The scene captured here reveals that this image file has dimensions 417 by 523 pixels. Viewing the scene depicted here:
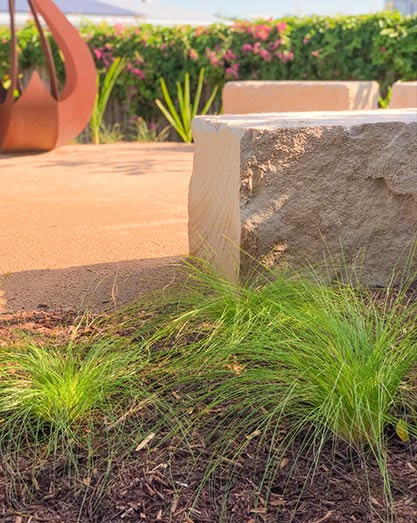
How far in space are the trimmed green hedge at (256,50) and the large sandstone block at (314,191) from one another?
291 inches

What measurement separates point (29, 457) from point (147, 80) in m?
9.47

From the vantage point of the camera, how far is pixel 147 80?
11.5m

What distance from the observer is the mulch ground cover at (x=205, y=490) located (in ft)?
7.69

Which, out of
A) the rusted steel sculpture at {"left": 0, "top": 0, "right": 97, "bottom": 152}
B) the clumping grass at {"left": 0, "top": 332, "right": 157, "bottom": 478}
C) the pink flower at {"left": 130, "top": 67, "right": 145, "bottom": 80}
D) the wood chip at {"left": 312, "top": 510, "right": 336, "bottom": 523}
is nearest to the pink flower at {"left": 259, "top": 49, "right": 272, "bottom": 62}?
the pink flower at {"left": 130, "top": 67, "right": 145, "bottom": 80}

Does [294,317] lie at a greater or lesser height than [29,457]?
greater

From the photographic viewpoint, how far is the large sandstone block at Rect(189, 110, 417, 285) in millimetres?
3564

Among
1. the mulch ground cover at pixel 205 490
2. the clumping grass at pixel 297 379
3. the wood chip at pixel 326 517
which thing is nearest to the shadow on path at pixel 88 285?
the clumping grass at pixel 297 379

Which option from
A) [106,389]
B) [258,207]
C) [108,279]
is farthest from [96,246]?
[106,389]

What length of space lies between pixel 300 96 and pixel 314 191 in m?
5.62

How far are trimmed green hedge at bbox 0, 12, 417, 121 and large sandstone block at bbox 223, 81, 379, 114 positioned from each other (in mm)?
1910

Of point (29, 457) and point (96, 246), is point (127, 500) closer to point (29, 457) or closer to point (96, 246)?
point (29, 457)

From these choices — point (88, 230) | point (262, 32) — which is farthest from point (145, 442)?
point (262, 32)

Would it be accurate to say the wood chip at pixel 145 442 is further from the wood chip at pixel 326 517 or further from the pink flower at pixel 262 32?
the pink flower at pixel 262 32

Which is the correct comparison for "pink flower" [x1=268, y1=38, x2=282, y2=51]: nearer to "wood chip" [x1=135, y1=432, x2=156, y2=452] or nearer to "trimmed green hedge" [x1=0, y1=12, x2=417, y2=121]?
"trimmed green hedge" [x1=0, y1=12, x2=417, y2=121]
